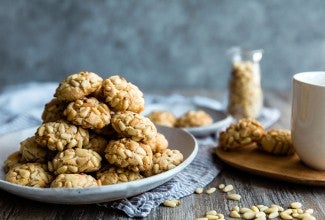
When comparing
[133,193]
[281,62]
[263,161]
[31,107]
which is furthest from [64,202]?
[281,62]

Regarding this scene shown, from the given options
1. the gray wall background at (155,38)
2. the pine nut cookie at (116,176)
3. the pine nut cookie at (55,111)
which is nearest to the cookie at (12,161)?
the pine nut cookie at (55,111)

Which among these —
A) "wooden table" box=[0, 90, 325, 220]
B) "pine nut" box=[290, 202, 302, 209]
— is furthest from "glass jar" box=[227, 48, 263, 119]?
"pine nut" box=[290, 202, 302, 209]

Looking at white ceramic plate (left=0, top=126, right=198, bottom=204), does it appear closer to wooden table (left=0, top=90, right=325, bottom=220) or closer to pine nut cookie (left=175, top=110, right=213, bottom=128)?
wooden table (left=0, top=90, right=325, bottom=220)

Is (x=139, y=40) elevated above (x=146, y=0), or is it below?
below

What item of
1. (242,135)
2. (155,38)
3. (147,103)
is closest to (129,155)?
(242,135)

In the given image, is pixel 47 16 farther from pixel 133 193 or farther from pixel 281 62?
pixel 133 193

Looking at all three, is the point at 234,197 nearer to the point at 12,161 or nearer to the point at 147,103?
the point at 12,161

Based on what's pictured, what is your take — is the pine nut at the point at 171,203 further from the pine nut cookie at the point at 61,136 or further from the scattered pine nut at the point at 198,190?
the pine nut cookie at the point at 61,136
